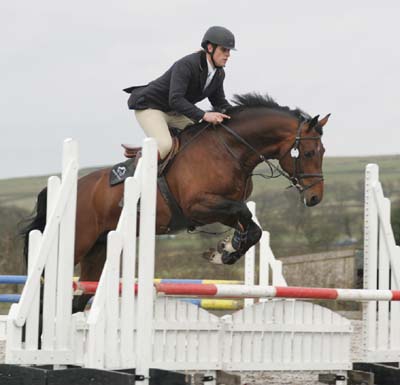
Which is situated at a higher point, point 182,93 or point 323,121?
point 182,93

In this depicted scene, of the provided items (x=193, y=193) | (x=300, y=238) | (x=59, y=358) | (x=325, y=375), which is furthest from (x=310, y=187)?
(x=300, y=238)

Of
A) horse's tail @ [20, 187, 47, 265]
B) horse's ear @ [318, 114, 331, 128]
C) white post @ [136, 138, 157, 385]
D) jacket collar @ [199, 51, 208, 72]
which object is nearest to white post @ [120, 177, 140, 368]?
white post @ [136, 138, 157, 385]

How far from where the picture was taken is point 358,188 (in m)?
22.3

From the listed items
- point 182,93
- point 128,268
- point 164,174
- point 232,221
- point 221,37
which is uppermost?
point 221,37

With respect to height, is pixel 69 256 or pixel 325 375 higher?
pixel 69 256

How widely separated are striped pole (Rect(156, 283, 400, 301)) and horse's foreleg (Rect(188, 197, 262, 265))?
0.97m

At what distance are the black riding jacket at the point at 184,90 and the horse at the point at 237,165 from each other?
0.61 ft

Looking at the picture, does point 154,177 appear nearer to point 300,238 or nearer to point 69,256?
point 69,256

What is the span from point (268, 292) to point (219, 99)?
Answer: 2.07 m

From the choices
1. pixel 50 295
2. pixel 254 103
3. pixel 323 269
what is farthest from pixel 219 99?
pixel 323 269

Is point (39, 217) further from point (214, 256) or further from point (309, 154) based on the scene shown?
point (309, 154)

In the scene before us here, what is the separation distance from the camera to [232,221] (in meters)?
7.05

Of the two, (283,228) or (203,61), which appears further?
(283,228)

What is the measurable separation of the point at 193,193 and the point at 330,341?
54.2 inches
